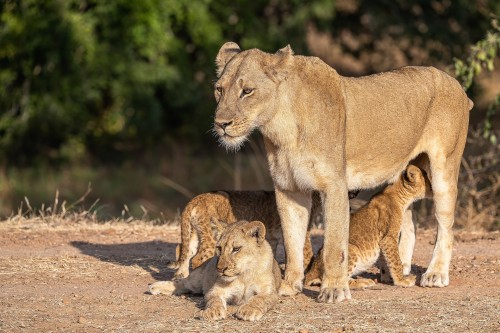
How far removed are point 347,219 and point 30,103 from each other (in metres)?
9.58

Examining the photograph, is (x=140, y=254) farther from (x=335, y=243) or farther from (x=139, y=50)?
(x=139, y=50)

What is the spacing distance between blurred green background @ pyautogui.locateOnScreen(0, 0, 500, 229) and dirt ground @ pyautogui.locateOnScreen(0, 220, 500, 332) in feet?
14.7

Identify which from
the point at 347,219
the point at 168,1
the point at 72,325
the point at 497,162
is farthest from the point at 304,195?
the point at 168,1

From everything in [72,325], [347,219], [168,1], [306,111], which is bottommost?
[72,325]

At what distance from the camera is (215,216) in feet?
24.8

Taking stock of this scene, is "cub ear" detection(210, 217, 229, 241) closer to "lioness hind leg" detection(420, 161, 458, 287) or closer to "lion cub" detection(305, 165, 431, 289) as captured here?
"lion cub" detection(305, 165, 431, 289)

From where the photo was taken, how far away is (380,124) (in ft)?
24.6

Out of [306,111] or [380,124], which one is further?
[380,124]

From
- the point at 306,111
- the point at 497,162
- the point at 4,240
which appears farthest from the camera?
the point at 497,162

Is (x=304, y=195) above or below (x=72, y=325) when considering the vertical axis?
above

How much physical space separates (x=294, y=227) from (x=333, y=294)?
2.10 feet

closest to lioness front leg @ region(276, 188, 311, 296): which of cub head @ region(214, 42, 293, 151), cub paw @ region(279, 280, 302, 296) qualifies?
cub paw @ region(279, 280, 302, 296)

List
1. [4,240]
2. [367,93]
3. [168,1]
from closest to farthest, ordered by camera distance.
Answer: [367,93] < [4,240] < [168,1]

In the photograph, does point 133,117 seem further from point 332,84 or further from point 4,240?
point 332,84
